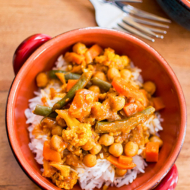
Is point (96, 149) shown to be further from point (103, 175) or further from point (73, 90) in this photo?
point (73, 90)

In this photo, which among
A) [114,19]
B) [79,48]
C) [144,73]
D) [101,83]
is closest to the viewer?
[101,83]

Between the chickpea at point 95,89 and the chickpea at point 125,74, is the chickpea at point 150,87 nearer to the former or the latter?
the chickpea at point 125,74

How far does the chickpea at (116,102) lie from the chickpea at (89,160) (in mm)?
555

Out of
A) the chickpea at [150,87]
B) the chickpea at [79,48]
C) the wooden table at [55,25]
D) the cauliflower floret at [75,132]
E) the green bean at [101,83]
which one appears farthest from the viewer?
the wooden table at [55,25]

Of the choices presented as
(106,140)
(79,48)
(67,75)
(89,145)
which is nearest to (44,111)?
(67,75)

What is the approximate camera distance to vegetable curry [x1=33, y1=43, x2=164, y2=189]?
2.13m

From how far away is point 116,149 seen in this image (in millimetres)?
2230

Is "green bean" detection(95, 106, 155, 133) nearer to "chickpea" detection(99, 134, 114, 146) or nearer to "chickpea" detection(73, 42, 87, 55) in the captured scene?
"chickpea" detection(99, 134, 114, 146)

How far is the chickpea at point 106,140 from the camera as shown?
2203mm

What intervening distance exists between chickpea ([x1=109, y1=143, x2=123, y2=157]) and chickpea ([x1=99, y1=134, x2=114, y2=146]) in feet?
0.18

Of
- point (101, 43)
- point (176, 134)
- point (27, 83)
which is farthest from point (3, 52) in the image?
point (176, 134)

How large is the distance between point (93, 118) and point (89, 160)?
17.7 inches

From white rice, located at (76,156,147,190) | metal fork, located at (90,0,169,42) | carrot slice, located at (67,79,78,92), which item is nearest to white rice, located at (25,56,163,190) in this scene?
white rice, located at (76,156,147,190)

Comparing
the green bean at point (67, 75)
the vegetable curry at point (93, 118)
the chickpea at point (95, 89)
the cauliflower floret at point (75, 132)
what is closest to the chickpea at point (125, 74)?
the vegetable curry at point (93, 118)
